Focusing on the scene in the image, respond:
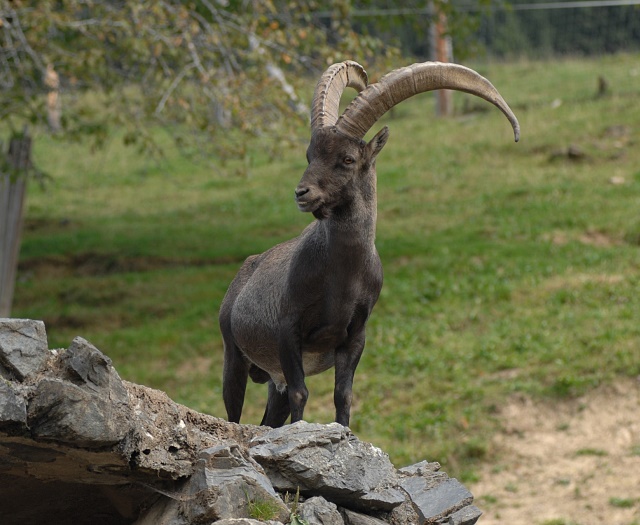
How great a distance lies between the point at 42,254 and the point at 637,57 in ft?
57.5

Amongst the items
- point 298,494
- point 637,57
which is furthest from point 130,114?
point 637,57

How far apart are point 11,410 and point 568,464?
27.4ft

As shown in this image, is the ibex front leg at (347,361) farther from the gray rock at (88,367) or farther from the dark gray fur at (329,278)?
the gray rock at (88,367)

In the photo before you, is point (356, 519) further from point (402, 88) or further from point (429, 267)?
point (429, 267)

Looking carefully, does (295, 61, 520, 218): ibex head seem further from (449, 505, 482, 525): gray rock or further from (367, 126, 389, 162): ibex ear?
(449, 505, 482, 525): gray rock

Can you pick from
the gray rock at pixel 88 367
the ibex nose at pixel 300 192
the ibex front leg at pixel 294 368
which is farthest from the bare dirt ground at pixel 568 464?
the gray rock at pixel 88 367

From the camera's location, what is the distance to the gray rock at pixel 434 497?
6242 mm

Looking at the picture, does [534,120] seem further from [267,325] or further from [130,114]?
[267,325]

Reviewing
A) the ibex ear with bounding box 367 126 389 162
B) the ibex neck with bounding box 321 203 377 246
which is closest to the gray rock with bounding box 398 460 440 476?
the ibex neck with bounding box 321 203 377 246

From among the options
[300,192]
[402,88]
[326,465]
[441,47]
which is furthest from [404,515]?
[441,47]

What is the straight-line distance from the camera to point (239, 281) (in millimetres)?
6953

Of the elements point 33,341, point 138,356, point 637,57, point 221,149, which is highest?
point 637,57

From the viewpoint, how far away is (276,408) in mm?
6980

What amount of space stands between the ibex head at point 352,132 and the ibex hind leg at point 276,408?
1.60 m
